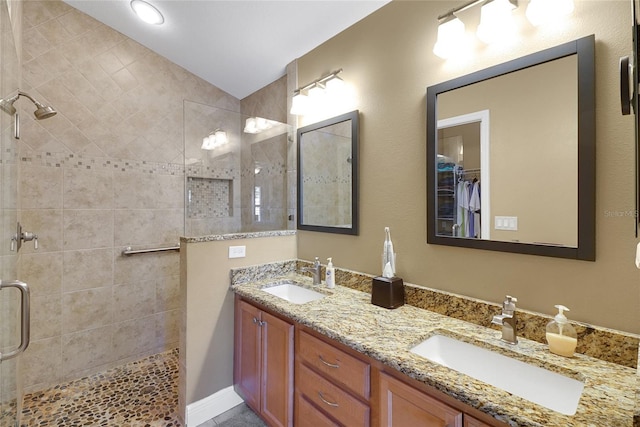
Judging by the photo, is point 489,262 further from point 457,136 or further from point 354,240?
point 354,240

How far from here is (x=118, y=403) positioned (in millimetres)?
2092

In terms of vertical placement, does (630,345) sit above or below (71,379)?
above

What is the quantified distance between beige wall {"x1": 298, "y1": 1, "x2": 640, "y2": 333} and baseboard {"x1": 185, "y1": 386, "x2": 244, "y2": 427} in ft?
3.50

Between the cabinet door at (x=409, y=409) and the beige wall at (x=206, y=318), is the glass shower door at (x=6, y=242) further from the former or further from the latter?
the cabinet door at (x=409, y=409)

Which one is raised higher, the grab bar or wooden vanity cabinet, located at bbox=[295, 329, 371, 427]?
the grab bar

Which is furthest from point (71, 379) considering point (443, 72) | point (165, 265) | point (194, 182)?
point (443, 72)

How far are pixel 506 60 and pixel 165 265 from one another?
2.91 meters

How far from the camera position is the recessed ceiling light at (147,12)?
214cm

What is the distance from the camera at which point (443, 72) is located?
1.52 m

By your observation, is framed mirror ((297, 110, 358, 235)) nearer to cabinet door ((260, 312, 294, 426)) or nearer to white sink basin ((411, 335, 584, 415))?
cabinet door ((260, 312, 294, 426))

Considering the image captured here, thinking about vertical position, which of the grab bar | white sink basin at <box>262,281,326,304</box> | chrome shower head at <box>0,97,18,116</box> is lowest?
white sink basin at <box>262,281,326,304</box>

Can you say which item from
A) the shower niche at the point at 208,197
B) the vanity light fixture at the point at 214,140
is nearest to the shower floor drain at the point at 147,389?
the shower niche at the point at 208,197

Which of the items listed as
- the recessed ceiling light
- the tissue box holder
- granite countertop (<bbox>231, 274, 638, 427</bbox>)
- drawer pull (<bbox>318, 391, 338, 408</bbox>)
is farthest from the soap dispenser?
the recessed ceiling light

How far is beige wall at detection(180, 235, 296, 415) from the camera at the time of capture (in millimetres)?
1878
